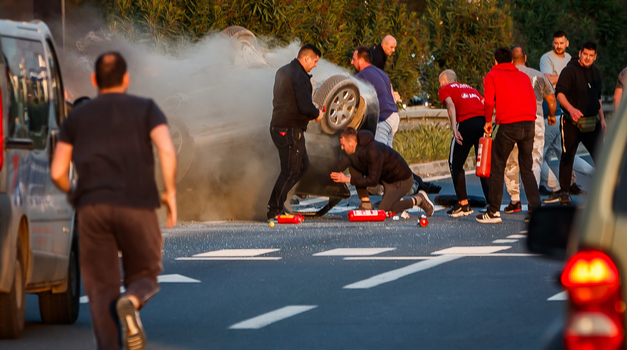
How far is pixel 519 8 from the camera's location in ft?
111

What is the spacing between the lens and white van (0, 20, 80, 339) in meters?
6.76

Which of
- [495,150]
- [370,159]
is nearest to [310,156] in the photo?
[370,159]

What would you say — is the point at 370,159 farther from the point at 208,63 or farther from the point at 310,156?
the point at 208,63

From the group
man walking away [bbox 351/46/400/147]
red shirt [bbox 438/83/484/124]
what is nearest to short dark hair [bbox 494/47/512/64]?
red shirt [bbox 438/83/484/124]

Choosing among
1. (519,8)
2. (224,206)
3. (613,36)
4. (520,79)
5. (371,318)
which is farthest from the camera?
(613,36)

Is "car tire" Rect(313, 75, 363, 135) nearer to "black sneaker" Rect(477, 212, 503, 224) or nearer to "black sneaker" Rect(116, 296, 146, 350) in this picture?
"black sneaker" Rect(477, 212, 503, 224)

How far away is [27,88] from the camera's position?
24.0ft

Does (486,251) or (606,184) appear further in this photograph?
(486,251)

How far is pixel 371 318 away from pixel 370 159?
666 cm

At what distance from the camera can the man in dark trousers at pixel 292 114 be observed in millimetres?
13711

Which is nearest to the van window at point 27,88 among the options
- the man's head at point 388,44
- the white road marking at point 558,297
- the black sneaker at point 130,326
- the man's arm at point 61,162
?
the man's arm at point 61,162

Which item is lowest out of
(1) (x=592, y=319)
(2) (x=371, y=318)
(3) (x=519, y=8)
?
(2) (x=371, y=318)

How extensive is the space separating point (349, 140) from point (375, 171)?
1.48ft

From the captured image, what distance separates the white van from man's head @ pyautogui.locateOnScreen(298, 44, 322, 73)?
19.6 feet
